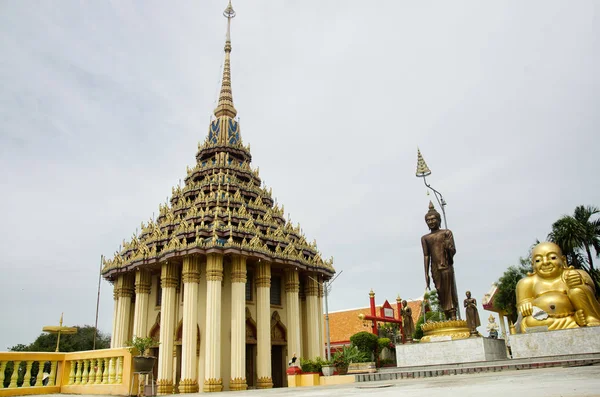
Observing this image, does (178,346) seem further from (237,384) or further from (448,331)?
(448,331)

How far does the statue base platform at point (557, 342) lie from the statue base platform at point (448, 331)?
4.35 feet

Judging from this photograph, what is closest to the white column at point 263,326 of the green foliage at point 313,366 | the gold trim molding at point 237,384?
the gold trim molding at point 237,384

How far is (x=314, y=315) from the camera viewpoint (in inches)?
1240

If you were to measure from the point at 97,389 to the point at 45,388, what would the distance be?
165cm

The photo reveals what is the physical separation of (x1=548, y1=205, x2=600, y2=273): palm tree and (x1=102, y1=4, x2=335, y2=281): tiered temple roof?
16296 millimetres

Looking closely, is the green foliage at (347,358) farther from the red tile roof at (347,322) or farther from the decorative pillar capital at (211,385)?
the red tile roof at (347,322)

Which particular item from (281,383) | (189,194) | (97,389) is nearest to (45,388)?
(97,389)

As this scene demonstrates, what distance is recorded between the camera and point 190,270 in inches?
1035

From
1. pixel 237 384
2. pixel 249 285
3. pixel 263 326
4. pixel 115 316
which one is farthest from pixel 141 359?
pixel 115 316

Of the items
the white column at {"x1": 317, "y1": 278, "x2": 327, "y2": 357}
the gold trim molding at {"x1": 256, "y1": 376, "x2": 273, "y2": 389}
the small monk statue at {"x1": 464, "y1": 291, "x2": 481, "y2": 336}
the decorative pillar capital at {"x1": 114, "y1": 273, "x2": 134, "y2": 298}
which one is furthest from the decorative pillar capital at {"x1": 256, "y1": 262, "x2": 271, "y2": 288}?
the small monk statue at {"x1": 464, "y1": 291, "x2": 481, "y2": 336}

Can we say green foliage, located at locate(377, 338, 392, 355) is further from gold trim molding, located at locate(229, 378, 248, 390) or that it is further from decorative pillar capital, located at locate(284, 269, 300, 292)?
gold trim molding, located at locate(229, 378, 248, 390)

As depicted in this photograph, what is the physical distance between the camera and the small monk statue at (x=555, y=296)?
1412cm

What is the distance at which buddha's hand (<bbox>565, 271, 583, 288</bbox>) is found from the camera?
48.7 ft

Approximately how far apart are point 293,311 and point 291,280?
75.0 inches
